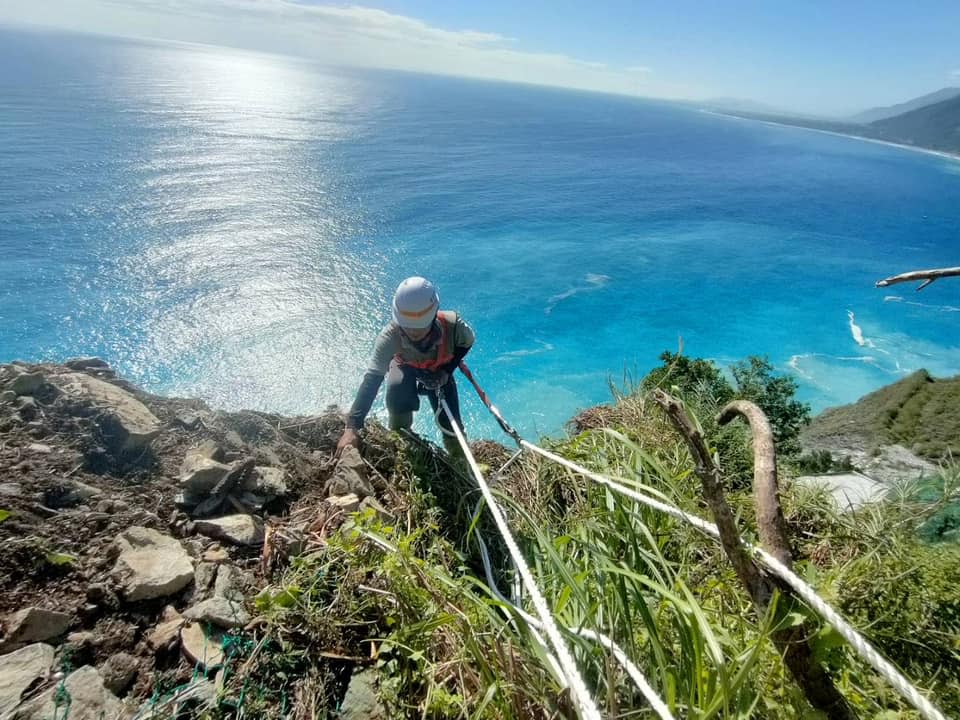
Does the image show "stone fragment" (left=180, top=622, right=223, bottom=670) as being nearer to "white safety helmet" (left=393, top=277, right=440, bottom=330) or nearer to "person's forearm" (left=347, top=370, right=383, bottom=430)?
"person's forearm" (left=347, top=370, right=383, bottom=430)

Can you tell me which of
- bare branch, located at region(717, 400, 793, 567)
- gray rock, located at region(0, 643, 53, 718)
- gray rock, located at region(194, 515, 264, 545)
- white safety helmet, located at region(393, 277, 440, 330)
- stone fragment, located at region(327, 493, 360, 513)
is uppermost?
bare branch, located at region(717, 400, 793, 567)

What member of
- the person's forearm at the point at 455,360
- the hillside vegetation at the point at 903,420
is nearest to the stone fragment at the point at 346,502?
the person's forearm at the point at 455,360

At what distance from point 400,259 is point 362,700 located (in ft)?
108

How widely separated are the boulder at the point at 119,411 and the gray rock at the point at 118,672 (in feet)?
8.41

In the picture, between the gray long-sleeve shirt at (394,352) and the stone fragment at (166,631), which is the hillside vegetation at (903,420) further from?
the stone fragment at (166,631)

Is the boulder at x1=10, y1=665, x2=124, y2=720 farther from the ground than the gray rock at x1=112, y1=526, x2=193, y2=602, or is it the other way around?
the boulder at x1=10, y1=665, x2=124, y2=720

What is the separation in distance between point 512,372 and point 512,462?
21191mm

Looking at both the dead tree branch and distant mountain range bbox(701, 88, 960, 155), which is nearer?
the dead tree branch

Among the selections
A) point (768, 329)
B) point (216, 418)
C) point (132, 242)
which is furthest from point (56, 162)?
point (768, 329)

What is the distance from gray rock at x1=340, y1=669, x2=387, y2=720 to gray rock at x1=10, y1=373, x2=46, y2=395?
4906 millimetres

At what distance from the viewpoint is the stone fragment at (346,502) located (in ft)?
13.0

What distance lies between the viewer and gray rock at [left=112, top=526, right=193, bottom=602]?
3113 millimetres

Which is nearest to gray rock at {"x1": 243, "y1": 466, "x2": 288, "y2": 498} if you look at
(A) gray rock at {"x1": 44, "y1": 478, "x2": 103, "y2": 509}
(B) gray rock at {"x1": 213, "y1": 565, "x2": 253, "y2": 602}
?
(B) gray rock at {"x1": 213, "y1": 565, "x2": 253, "y2": 602}

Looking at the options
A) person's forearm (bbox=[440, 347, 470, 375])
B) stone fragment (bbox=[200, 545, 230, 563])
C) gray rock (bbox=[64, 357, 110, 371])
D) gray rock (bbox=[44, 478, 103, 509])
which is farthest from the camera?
gray rock (bbox=[64, 357, 110, 371])
